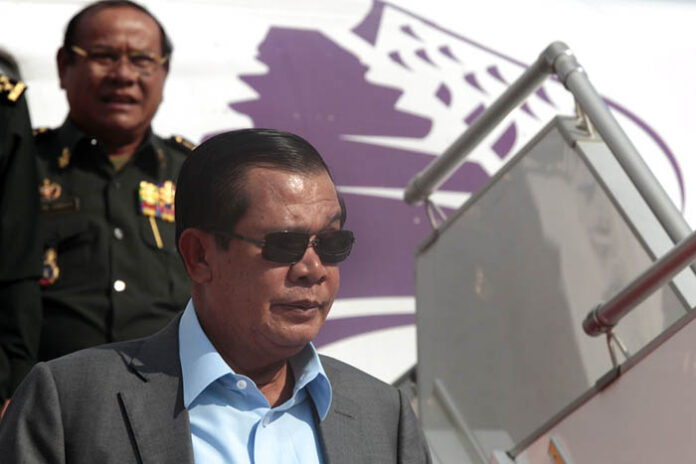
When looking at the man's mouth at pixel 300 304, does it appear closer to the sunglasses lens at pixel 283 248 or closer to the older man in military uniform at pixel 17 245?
the sunglasses lens at pixel 283 248

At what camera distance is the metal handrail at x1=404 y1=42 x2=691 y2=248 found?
3459 millimetres

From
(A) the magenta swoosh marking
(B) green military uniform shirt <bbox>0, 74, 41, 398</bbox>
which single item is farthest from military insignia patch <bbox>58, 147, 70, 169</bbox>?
(A) the magenta swoosh marking

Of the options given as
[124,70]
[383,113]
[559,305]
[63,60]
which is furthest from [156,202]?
[383,113]

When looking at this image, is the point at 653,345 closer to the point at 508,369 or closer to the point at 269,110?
the point at 508,369

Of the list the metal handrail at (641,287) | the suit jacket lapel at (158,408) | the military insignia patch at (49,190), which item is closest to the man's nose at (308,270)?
the suit jacket lapel at (158,408)

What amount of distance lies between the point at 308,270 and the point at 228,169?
21 cm

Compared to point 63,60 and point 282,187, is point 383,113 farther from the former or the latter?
point 282,187

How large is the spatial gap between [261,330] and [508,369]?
2.18 m

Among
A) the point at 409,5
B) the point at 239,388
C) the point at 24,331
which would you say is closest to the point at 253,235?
the point at 239,388

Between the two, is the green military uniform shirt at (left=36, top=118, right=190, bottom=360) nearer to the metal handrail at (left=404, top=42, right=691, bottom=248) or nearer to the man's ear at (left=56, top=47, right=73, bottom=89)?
the man's ear at (left=56, top=47, right=73, bottom=89)

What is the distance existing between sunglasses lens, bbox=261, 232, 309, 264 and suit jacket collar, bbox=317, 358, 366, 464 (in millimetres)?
248

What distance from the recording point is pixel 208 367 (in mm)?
1930

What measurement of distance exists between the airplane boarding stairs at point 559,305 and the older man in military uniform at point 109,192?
43.2 inches

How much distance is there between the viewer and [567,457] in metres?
3.44
